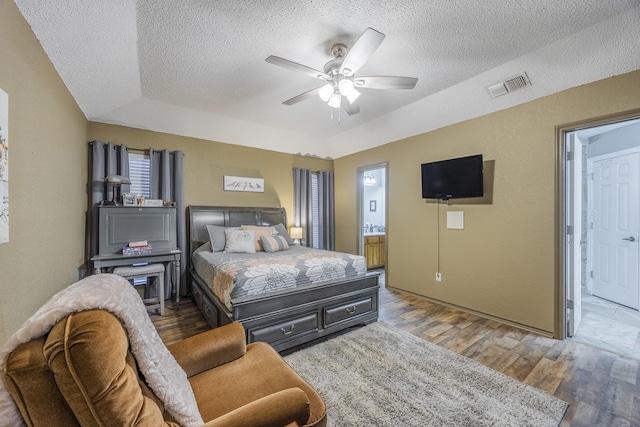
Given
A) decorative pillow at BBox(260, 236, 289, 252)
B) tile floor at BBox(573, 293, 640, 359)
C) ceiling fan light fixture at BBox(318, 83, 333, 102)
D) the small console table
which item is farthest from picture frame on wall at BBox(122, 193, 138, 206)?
tile floor at BBox(573, 293, 640, 359)

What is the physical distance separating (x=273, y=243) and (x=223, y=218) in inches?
44.1

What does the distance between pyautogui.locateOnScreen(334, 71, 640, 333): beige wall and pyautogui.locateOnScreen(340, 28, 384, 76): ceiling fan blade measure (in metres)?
2.08

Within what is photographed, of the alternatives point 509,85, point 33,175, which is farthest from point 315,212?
point 33,175

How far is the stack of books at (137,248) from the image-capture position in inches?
132

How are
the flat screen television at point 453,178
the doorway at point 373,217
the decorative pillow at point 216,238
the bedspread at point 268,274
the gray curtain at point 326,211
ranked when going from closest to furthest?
the bedspread at point 268,274 < the flat screen television at point 453,178 < the decorative pillow at point 216,238 < the doorway at point 373,217 < the gray curtain at point 326,211

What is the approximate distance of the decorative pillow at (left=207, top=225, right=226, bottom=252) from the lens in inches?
155

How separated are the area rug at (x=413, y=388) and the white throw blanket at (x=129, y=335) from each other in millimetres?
1104

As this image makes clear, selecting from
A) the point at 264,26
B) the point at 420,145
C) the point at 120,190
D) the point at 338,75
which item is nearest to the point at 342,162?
the point at 420,145

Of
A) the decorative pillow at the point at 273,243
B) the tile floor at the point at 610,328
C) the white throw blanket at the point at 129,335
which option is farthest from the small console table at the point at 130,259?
the tile floor at the point at 610,328

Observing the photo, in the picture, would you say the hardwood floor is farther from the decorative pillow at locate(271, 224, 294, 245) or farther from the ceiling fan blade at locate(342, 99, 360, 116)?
the ceiling fan blade at locate(342, 99, 360, 116)

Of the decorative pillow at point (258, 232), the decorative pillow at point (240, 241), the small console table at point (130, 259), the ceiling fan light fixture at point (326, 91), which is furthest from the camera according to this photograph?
the decorative pillow at point (258, 232)

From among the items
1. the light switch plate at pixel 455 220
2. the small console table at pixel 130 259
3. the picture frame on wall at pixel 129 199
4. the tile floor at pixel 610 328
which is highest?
the picture frame on wall at pixel 129 199

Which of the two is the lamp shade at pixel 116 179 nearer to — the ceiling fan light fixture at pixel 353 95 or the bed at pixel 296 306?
the bed at pixel 296 306

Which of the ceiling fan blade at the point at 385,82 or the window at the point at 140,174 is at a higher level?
the ceiling fan blade at the point at 385,82
